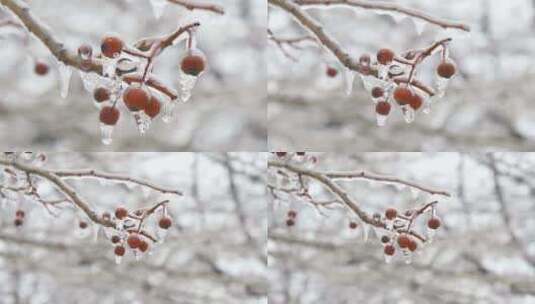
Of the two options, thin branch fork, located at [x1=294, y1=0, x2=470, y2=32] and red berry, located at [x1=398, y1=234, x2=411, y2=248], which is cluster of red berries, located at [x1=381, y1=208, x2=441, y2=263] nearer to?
red berry, located at [x1=398, y1=234, x2=411, y2=248]

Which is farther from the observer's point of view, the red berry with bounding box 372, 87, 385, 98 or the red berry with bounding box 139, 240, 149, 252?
the red berry with bounding box 139, 240, 149, 252

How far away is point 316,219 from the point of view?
1.66m

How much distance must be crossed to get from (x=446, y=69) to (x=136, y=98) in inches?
14.4

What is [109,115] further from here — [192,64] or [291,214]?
[291,214]

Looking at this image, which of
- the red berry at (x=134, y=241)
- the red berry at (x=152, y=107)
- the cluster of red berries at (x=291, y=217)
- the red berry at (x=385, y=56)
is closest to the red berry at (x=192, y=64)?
the red berry at (x=152, y=107)

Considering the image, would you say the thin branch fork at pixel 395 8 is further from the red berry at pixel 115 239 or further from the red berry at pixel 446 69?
the red berry at pixel 115 239

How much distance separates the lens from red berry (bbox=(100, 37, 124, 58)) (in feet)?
2.35

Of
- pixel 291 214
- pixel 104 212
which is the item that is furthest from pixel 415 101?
pixel 291 214

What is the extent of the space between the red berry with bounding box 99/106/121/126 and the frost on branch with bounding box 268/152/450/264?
436mm

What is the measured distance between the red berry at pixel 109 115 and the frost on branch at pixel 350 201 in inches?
17.2

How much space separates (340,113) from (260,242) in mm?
432

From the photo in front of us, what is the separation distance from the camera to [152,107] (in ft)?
2.33

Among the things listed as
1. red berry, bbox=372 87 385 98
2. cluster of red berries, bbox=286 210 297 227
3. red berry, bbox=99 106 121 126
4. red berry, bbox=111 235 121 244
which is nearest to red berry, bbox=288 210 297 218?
cluster of red berries, bbox=286 210 297 227

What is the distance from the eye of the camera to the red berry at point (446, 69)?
0.85 metres
